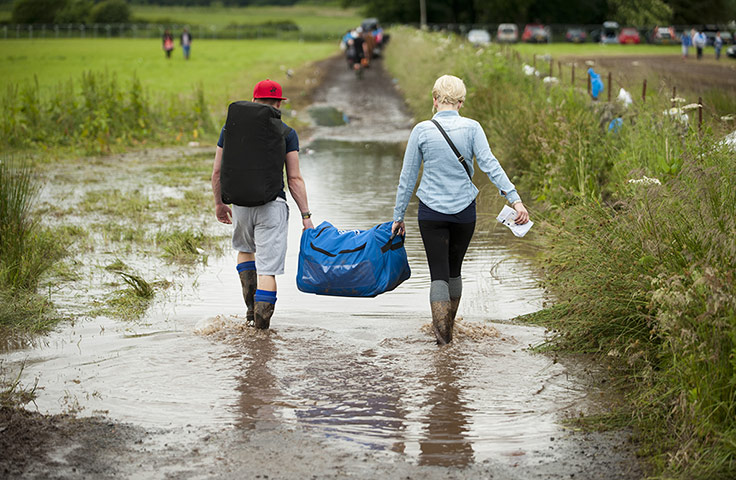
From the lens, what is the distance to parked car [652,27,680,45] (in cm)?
5781

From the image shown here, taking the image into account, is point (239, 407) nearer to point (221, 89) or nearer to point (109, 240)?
point (109, 240)

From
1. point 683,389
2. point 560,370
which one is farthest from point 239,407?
point 683,389

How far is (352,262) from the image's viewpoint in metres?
6.58

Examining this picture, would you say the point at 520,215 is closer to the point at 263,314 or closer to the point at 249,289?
the point at 263,314

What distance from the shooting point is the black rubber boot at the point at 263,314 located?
6819mm

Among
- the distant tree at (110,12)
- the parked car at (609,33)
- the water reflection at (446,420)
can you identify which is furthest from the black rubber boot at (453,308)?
the distant tree at (110,12)

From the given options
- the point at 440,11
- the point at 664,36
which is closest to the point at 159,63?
the point at 664,36

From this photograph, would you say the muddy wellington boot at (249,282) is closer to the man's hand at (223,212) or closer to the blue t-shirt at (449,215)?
the man's hand at (223,212)

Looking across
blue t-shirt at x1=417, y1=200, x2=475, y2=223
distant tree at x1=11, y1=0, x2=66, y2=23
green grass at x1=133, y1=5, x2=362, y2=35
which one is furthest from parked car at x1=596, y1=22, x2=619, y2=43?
blue t-shirt at x1=417, y1=200, x2=475, y2=223

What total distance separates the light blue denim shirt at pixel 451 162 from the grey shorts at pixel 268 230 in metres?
0.94

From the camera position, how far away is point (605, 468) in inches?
177

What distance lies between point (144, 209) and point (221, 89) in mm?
21353

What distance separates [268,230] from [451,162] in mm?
1429

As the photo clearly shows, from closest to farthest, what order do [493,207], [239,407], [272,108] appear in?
[239,407] < [272,108] < [493,207]
